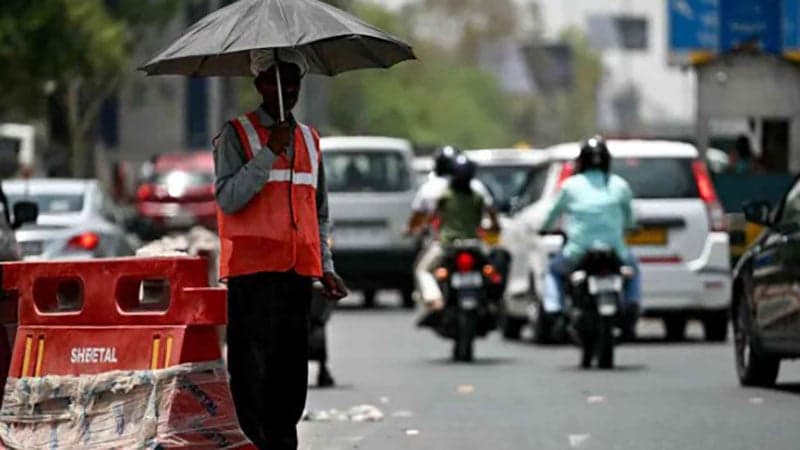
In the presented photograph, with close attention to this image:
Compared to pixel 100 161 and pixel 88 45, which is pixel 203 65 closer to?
pixel 88 45

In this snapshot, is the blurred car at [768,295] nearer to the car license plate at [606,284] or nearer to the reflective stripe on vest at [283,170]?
the car license plate at [606,284]

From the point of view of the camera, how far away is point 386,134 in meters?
120

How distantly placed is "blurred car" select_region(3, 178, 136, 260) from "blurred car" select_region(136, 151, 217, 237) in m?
17.9

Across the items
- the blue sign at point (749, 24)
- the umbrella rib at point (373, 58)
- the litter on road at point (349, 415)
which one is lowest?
the litter on road at point (349, 415)

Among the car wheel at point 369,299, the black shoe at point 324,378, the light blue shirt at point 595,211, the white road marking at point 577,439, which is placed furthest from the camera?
the car wheel at point 369,299

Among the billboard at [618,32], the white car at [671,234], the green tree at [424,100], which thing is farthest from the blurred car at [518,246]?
the billboard at [618,32]

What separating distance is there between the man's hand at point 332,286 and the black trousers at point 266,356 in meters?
0.20

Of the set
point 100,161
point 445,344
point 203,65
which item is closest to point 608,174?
point 445,344

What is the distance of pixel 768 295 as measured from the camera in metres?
16.3

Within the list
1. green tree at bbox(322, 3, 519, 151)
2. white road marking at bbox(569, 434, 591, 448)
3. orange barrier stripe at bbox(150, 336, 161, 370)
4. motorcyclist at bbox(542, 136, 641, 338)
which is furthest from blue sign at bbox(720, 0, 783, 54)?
green tree at bbox(322, 3, 519, 151)

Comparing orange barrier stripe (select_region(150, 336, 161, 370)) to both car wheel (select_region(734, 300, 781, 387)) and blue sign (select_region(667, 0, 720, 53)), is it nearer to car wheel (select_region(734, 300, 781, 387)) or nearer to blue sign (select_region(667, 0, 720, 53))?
car wheel (select_region(734, 300, 781, 387))

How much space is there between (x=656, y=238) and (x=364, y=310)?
985cm

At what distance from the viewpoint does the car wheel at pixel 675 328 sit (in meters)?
24.5

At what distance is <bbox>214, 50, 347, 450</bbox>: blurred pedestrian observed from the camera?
9969 mm
